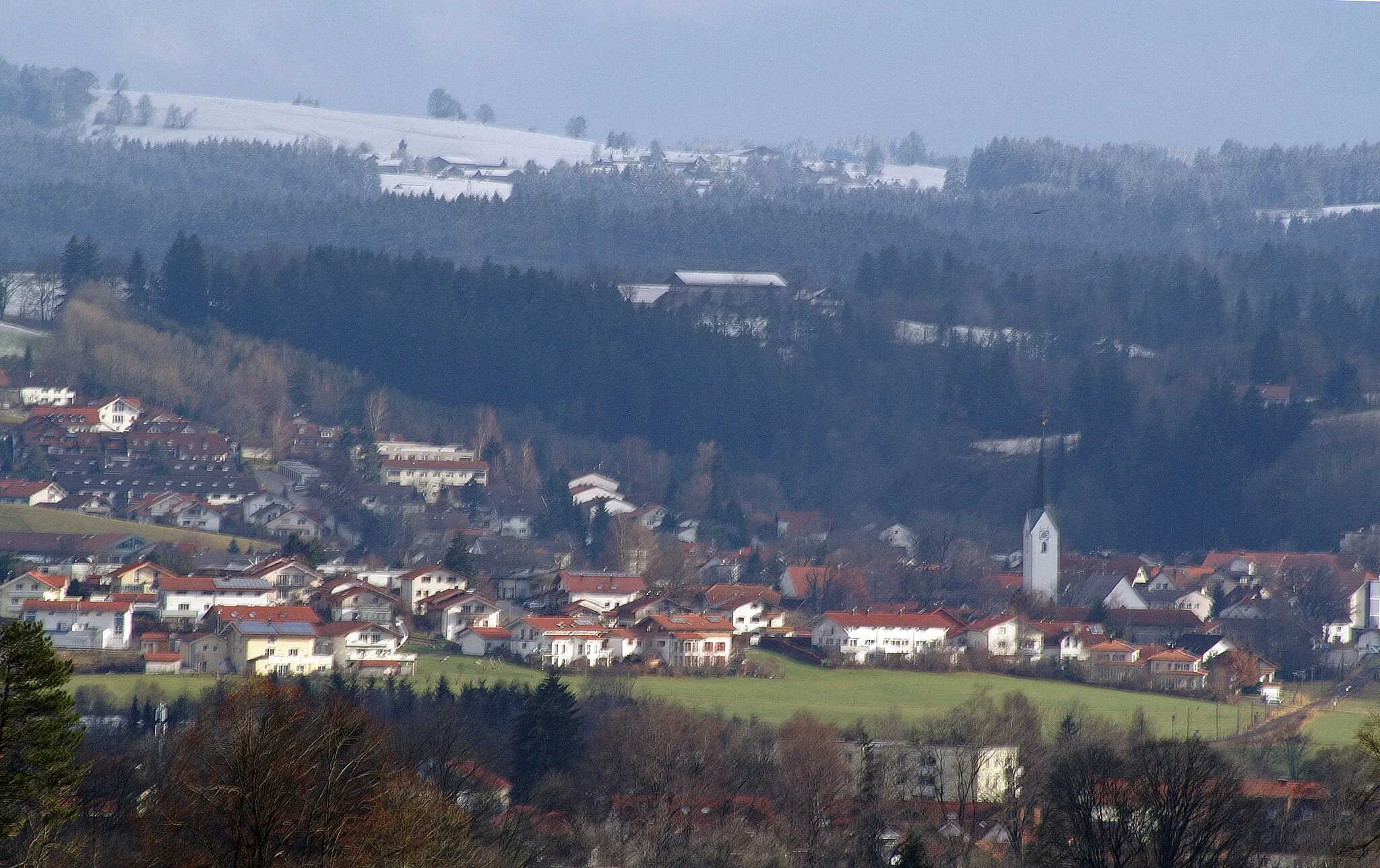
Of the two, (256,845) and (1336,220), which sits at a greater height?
(1336,220)

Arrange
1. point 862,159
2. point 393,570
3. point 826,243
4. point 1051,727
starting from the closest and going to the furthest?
point 1051,727, point 393,570, point 826,243, point 862,159

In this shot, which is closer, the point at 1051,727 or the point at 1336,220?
the point at 1051,727

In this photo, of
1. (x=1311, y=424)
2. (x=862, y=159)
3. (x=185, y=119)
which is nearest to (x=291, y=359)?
(x=1311, y=424)

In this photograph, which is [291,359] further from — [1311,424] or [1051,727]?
[1051,727]

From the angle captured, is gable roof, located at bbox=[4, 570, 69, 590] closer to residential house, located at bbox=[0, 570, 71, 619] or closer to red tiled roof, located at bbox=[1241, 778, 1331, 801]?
residential house, located at bbox=[0, 570, 71, 619]

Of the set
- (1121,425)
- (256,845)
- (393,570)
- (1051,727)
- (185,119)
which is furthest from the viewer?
(185,119)

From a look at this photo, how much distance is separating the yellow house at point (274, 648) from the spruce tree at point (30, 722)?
21.0 metres

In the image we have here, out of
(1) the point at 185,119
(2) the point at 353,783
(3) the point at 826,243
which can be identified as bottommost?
(2) the point at 353,783

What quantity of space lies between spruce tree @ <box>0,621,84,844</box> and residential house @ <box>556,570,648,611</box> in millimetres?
28851

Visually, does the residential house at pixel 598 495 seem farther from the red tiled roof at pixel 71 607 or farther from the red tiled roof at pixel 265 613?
the red tiled roof at pixel 71 607

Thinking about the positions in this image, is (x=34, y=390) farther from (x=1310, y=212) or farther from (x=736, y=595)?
(x=1310, y=212)

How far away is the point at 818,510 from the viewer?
64875 millimetres

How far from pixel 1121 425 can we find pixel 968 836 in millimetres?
41312

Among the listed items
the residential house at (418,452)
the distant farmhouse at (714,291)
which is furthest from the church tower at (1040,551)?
the distant farmhouse at (714,291)
